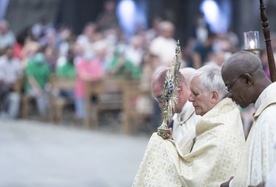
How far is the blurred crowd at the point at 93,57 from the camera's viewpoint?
17.2 metres

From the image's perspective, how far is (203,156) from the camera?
19.4 feet

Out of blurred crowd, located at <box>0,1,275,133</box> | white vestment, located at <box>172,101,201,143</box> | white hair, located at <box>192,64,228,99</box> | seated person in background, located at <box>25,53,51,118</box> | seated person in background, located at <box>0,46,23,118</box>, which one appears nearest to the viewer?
white hair, located at <box>192,64,228,99</box>

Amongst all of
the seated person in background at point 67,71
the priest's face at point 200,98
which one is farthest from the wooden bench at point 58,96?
the priest's face at point 200,98

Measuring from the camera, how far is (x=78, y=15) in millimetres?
27688

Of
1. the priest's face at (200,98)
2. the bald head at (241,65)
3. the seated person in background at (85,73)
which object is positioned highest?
the bald head at (241,65)

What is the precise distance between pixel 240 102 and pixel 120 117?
14.0 metres

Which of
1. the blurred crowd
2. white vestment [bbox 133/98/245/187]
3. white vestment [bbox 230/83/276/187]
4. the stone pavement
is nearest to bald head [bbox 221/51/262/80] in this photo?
white vestment [bbox 230/83/276/187]

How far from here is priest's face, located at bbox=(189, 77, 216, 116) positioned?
625 centimetres

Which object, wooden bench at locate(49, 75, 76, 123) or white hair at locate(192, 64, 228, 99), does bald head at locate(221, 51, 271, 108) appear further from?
wooden bench at locate(49, 75, 76, 123)

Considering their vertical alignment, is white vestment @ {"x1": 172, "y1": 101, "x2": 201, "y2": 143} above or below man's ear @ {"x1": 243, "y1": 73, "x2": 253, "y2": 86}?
below

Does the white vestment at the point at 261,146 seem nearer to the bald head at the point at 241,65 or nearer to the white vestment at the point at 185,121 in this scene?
the bald head at the point at 241,65

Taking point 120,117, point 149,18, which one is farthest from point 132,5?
point 120,117

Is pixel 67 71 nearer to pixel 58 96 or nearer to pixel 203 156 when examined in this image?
pixel 58 96

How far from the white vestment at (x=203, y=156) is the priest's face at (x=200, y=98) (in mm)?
94
